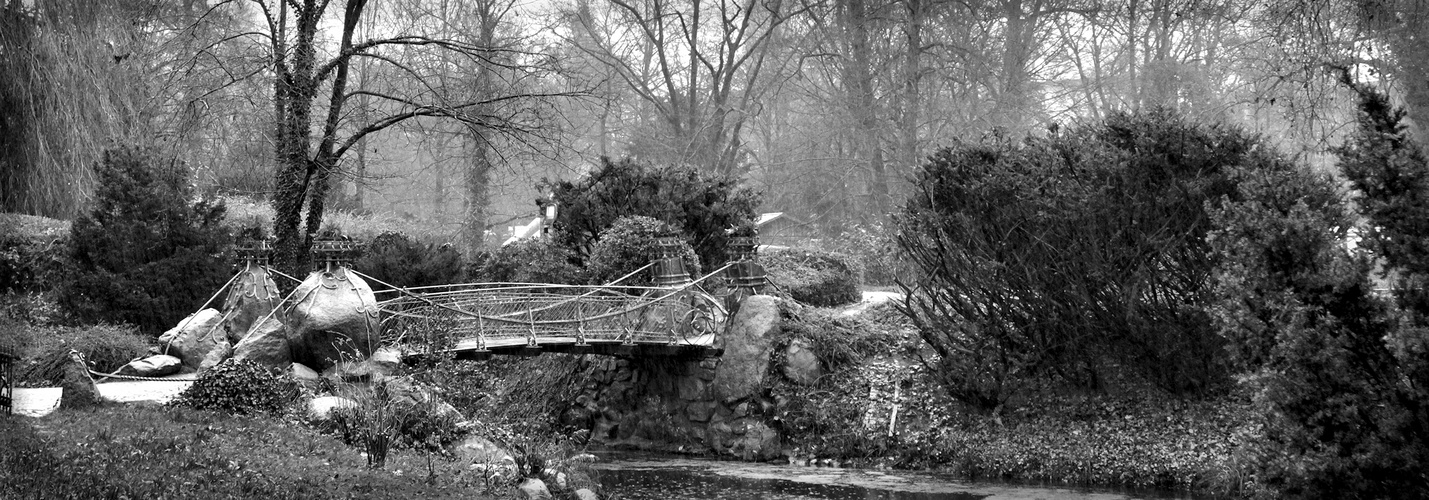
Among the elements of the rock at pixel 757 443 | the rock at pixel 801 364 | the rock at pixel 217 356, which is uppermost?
the rock at pixel 801 364

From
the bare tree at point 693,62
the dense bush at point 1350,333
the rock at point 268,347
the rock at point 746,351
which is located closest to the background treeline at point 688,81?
the bare tree at point 693,62

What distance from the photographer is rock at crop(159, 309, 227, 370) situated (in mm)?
12409

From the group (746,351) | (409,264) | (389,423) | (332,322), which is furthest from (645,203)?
(389,423)

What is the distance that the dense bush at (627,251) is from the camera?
57.0ft

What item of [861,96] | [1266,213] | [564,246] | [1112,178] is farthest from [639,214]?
[1266,213]

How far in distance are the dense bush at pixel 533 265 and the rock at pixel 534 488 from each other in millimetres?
8503

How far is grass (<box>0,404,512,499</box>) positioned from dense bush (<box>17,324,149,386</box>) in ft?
11.6

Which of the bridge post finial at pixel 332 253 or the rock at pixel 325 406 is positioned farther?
the bridge post finial at pixel 332 253

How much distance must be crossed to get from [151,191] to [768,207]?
2239cm

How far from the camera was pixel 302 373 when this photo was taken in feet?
35.8

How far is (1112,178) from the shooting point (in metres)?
12.7

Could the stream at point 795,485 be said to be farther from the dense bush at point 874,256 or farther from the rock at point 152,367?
the dense bush at point 874,256

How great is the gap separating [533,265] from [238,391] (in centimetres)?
954

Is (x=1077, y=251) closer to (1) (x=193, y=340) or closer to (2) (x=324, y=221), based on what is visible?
(1) (x=193, y=340)
